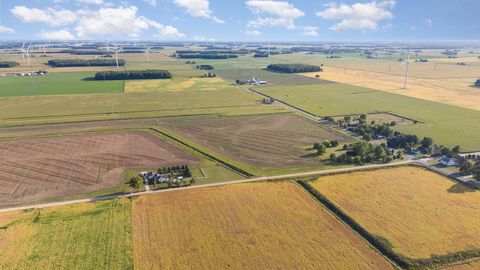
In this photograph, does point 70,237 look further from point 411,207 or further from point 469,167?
point 469,167

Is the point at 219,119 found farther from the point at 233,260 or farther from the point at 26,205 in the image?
the point at 233,260

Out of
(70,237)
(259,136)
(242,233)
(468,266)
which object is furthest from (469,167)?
(70,237)

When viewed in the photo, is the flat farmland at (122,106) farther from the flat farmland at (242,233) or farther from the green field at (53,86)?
the flat farmland at (242,233)

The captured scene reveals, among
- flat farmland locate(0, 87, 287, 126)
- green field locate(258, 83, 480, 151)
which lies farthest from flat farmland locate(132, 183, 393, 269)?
flat farmland locate(0, 87, 287, 126)

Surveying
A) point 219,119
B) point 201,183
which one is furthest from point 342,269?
point 219,119

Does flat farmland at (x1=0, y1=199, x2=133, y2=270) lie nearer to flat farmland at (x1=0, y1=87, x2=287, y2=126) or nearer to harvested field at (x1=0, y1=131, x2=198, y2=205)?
harvested field at (x1=0, y1=131, x2=198, y2=205)

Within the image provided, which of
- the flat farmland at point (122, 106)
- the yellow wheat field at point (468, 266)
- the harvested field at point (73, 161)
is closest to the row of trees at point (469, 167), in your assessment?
the yellow wheat field at point (468, 266)
